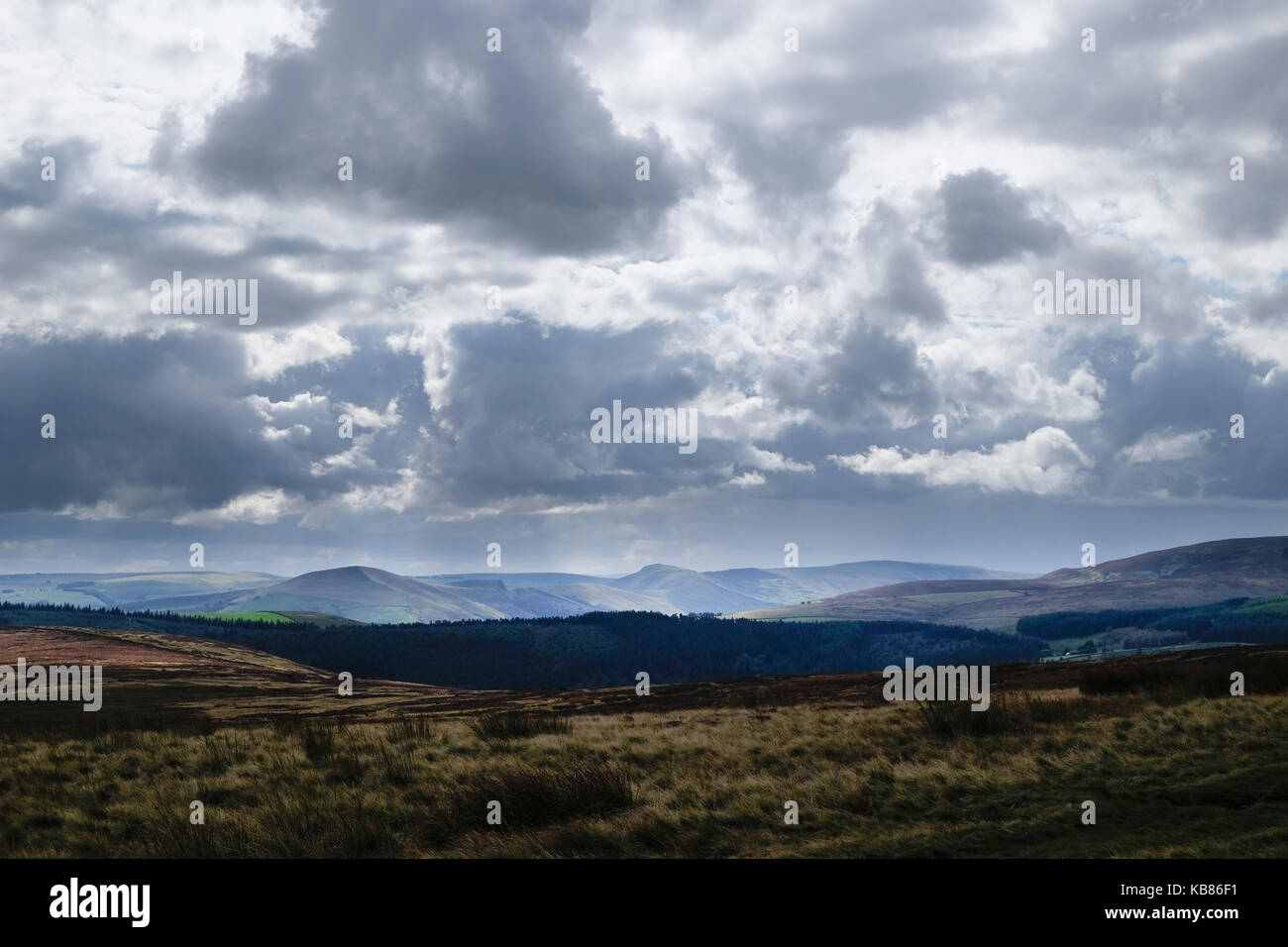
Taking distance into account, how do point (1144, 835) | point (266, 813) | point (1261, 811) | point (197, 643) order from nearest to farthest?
point (1144, 835)
point (1261, 811)
point (266, 813)
point (197, 643)

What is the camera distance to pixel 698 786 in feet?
49.5

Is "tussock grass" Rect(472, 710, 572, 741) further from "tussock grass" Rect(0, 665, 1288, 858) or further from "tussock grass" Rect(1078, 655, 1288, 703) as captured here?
"tussock grass" Rect(1078, 655, 1288, 703)

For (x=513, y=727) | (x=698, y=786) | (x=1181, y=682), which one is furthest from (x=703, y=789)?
(x=1181, y=682)

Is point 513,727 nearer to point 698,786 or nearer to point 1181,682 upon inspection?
point 698,786

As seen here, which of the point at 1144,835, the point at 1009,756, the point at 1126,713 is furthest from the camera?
the point at 1126,713

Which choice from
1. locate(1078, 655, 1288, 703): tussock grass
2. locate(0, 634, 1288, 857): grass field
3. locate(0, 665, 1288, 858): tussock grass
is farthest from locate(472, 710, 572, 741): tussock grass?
locate(1078, 655, 1288, 703): tussock grass

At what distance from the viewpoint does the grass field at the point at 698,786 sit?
39.5 ft

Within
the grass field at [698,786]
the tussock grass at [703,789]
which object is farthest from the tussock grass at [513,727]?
the tussock grass at [703,789]

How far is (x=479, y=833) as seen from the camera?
13.2 m

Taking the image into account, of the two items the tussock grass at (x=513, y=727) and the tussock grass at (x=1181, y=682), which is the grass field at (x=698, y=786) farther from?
the tussock grass at (x=1181, y=682)

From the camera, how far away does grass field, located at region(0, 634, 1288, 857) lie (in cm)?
1205
